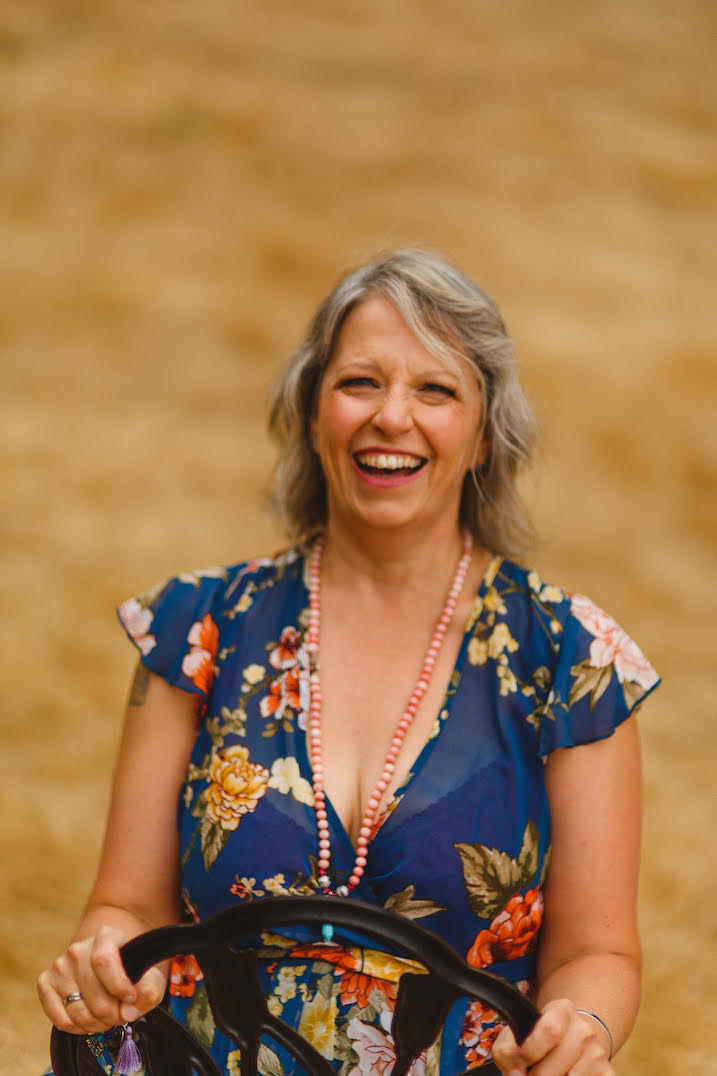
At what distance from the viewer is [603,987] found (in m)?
1.45

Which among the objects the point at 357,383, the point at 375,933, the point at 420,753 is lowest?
the point at 375,933

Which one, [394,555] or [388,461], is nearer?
[388,461]

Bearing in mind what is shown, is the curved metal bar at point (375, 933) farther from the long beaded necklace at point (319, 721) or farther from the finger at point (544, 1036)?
the long beaded necklace at point (319, 721)

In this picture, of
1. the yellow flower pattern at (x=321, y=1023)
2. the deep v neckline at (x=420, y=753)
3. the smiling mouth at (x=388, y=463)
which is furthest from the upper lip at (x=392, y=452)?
the yellow flower pattern at (x=321, y=1023)

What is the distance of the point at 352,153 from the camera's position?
18.2ft

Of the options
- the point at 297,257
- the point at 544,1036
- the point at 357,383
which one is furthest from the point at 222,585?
the point at 297,257

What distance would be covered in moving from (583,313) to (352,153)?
131 centimetres

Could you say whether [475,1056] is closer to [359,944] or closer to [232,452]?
[359,944]

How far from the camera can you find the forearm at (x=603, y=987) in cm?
142

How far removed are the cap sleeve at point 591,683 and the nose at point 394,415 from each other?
0.34m

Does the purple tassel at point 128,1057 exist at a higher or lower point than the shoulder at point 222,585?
lower

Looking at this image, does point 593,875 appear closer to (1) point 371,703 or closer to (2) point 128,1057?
(1) point 371,703

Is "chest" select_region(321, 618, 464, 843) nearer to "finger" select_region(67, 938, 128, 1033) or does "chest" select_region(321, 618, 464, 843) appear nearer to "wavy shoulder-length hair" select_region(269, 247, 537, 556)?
"wavy shoulder-length hair" select_region(269, 247, 537, 556)

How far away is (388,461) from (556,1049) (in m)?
0.72
